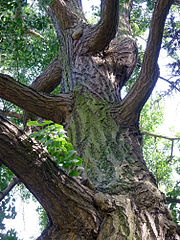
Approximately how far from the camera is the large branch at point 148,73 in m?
2.74

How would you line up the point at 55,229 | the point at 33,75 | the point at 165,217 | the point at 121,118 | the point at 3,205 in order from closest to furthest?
the point at 55,229 < the point at 165,217 < the point at 3,205 < the point at 121,118 < the point at 33,75

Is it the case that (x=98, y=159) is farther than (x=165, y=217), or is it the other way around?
(x=98, y=159)

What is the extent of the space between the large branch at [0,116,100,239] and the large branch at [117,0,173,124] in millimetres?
1332

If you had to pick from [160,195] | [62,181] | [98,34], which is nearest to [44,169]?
[62,181]

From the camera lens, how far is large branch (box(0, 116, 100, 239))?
5.78ft

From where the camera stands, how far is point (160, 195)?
85.0 inches

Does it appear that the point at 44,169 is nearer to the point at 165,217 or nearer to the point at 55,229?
the point at 55,229

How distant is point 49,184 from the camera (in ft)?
5.79

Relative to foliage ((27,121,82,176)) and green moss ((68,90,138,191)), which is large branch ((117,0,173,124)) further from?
foliage ((27,121,82,176))

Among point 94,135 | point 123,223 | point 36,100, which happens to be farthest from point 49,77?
point 123,223

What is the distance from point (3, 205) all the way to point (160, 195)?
1.27 meters

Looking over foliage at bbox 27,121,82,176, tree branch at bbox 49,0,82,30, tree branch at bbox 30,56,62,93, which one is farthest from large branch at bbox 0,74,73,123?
tree branch at bbox 49,0,82,30

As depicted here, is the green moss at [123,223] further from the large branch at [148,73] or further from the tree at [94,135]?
the large branch at [148,73]

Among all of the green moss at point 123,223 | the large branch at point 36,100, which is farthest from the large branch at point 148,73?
the green moss at point 123,223
